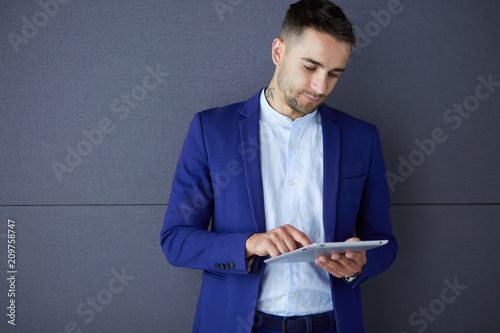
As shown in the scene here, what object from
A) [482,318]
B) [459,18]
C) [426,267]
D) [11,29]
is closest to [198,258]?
[426,267]

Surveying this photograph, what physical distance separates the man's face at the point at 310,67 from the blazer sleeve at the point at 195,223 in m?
0.37

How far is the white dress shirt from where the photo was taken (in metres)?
1.46

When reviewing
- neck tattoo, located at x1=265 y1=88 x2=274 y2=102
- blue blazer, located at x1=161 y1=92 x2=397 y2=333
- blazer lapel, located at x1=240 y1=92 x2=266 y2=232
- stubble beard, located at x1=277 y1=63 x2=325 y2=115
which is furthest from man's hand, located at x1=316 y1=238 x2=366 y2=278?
neck tattoo, located at x1=265 y1=88 x2=274 y2=102

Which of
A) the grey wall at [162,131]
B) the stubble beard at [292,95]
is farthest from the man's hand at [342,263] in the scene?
the grey wall at [162,131]

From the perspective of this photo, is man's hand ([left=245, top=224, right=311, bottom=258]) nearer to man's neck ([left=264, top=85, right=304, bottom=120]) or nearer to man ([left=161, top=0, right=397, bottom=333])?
man ([left=161, top=0, right=397, bottom=333])

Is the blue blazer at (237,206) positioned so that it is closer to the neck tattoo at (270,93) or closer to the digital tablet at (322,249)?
the neck tattoo at (270,93)

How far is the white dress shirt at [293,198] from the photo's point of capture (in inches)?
57.3

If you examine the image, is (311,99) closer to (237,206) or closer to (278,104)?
(278,104)

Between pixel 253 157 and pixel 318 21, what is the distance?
1.78 feet

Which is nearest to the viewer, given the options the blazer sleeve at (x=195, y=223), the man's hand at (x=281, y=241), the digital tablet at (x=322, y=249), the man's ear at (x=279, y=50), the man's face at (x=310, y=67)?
the digital tablet at (x=322, y=249)

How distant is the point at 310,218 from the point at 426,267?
104 cm

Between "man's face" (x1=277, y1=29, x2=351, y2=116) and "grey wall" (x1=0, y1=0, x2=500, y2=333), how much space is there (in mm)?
610

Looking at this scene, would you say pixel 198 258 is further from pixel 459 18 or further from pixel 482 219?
pixel 459 18

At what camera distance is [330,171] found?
Answer: 1562 mm
